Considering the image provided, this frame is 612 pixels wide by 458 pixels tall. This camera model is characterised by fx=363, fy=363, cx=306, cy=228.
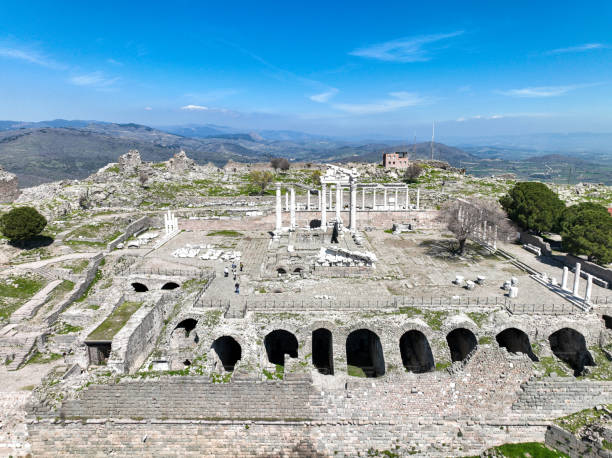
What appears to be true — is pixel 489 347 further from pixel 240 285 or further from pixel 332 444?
pixel 240 285

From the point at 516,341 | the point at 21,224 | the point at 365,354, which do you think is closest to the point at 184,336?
the point at 365,354

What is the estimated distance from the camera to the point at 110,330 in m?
23.8

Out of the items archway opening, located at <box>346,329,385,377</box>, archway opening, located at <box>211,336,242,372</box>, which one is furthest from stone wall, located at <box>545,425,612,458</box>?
archway opening, located at <box>211,336,242,372</box>

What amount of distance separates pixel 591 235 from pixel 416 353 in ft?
66.2

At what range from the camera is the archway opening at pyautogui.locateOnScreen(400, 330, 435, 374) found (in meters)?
23.5

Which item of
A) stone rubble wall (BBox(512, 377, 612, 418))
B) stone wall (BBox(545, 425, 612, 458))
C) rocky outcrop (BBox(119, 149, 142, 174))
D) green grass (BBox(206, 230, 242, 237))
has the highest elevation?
rocky outcrop (BBox(119, 149, 142, 174))

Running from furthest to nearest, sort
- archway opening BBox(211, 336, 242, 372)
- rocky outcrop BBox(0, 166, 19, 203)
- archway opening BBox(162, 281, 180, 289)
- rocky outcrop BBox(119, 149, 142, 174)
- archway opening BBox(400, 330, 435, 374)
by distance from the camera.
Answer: rocky outcrop BBox(119, 149, 142, 174) → rocky outcrop BBox(0, 166, 19, 203) → archway opening BBox(162, 281, 180, 289) → archway opening BBox(211, 336, 242, 372) → archway opening BBox(400, 330, 435, 374)

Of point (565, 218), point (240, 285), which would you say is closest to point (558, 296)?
point (565, 218)

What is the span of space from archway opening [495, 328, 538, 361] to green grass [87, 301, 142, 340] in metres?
26.2

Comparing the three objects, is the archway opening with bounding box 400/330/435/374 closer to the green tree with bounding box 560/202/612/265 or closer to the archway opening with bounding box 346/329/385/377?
the archway opening with bounding box 346/329/385/377

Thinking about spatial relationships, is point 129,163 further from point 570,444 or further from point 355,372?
point 570,444

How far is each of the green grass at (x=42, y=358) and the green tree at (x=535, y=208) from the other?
47.4 metres

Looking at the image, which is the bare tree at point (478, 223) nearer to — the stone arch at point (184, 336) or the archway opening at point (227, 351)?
the archway opening at point (227, 351)

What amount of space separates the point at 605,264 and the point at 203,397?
3518 cm
